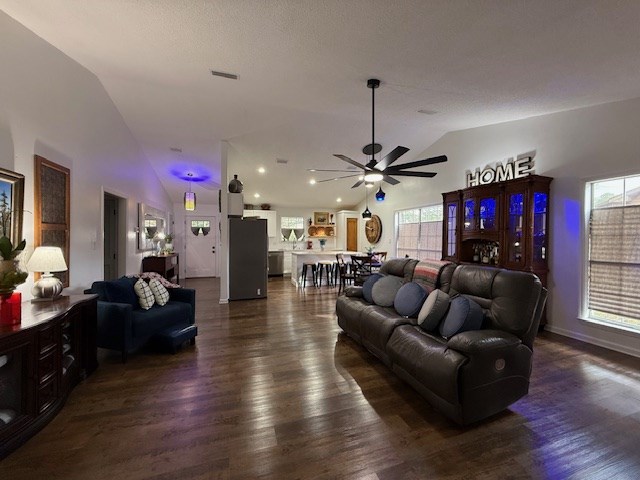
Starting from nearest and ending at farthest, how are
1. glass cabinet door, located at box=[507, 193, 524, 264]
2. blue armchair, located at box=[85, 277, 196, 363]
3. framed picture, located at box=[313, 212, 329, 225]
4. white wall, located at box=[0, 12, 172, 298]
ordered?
1. white wall, located at box=[0, 12, 172, 298]
2. blue armchair, located at box=[85, 277, 196, 363]
3. glass cabinet door, located at box=[507, 193, 524, 264]
4. framed picture, located at box=[313, 212, 329, 225]

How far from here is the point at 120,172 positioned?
4.80m

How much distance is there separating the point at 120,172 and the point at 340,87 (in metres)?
3.88

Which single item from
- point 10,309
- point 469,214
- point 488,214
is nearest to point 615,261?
point 488,214

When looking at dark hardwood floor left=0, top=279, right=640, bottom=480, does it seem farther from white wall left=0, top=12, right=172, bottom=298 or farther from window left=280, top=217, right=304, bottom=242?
window left=280, top=217, right=304, bottom=242

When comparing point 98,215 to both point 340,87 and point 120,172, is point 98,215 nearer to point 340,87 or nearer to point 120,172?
point 120,172

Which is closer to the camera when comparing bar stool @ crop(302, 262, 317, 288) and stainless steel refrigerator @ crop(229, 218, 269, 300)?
stainless steel refrigerator @ crop(229, 218, 269, 300)

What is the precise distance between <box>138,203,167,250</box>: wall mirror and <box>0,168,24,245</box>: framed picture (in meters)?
3.35

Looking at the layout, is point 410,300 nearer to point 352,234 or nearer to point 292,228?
point 352,234

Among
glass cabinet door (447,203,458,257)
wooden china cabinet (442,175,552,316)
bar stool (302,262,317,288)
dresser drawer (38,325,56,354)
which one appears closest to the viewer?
dresser drawer (38,325,56,354)

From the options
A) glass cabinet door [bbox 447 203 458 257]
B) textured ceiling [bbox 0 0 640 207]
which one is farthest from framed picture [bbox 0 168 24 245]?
glass cabinet door [bbox 447 203 458 257]

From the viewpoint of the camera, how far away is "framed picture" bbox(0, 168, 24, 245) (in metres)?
2.34

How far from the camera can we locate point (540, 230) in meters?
4.21

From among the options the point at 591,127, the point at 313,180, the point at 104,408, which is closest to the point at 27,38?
the point at 104,408

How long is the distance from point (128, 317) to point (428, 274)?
10.8ft
